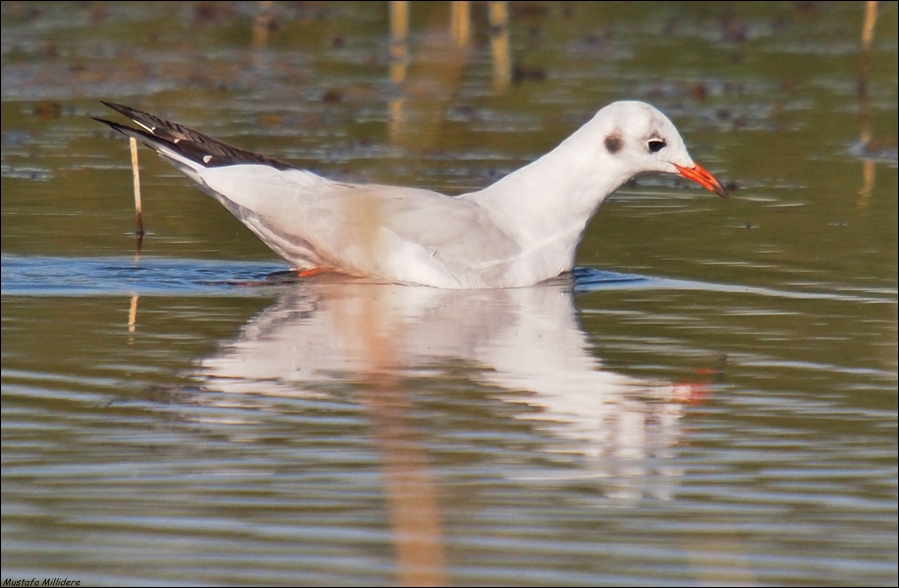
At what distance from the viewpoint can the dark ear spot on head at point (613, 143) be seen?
8.39 meters

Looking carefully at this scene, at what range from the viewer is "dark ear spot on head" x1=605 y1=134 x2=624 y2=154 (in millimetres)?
8391

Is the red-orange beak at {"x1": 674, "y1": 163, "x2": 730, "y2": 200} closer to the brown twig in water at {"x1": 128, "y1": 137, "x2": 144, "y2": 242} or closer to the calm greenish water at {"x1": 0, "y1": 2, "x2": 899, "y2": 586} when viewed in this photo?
the calm greenish water at {"x1": 0, "y1": 2, "x2": 899, "y2": 586}

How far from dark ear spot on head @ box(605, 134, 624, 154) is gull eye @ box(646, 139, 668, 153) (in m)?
0.13

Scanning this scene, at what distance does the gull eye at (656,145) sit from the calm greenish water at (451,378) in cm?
58

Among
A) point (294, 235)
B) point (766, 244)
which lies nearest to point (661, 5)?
point (766, 244)

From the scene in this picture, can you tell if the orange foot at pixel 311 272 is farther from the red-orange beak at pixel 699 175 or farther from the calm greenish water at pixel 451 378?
the red-orange beak at pixel 699 175

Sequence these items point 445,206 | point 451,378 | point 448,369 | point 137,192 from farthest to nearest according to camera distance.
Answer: point 137,192 → point 445,206 → point 448,369 → point 451,378

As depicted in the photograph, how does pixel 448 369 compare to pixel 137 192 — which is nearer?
pixel 448 369

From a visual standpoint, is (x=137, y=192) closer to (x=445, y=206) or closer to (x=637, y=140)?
(x=445, y=206)

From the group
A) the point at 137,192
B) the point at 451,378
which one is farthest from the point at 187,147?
the point at 451,378

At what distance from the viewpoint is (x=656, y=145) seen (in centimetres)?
839

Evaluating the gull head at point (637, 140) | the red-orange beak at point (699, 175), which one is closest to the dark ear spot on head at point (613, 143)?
the gull head at point (637, 140)

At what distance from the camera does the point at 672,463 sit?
4992 mm

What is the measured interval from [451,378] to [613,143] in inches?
103
